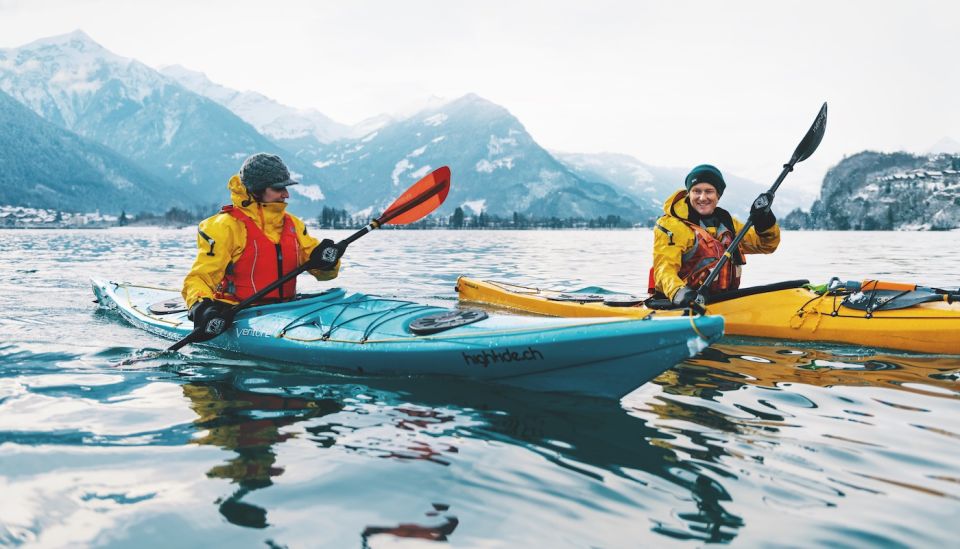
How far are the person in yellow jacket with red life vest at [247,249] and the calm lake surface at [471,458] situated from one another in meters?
0.82

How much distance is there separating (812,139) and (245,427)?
7.81 meters

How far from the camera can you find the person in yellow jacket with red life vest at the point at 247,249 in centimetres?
732

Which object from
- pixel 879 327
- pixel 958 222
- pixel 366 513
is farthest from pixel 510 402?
pixel 958 222

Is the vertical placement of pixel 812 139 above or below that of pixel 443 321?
above

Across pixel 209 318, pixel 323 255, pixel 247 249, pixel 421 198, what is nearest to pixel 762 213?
pixel 421 198

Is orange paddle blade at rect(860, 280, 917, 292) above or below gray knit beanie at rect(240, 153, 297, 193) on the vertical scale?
below

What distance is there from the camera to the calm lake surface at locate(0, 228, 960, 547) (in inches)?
146

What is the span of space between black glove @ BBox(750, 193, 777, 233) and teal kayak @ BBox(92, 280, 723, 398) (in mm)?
3391

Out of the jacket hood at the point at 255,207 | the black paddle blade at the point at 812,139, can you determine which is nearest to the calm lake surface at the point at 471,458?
the jacket hood at the point at 255,207

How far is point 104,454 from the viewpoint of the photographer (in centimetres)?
486

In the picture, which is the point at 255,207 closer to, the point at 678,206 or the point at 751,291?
the point at 678,206

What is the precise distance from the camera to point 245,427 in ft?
18.0

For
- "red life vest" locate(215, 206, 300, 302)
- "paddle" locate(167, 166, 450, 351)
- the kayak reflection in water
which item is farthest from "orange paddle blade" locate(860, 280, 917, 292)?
"red life vest" locate(215, 206, 300, 302)

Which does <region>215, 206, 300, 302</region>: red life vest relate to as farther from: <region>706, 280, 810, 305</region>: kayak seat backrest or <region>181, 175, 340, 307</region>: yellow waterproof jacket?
<region>706, 280, 810, 305</region>: kayak seat backrest
